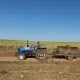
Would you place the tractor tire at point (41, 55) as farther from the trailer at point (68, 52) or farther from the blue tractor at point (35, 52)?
the trailer at point (68, 52)

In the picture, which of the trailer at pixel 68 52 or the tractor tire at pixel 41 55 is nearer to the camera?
the tractor tire at pixel 41 55

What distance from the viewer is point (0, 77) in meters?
9.47

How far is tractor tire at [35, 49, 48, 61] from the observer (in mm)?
16734

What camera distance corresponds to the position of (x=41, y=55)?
55.3ft

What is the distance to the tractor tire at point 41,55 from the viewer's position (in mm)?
16734

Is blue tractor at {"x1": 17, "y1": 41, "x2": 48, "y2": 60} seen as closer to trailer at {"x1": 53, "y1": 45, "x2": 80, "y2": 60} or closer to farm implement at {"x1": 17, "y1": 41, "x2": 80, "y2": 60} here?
farm implement at {"x1": 17, "y1": 41, "x2": 80, "y2": 60}

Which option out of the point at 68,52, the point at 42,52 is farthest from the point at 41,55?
the point at 68,52

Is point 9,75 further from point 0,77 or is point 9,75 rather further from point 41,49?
point 41,49

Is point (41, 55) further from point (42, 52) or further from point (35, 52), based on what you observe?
point (35, 52)

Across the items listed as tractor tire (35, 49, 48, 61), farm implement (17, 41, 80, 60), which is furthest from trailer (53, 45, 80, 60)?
tractor tire (35, 49, 48, 61)

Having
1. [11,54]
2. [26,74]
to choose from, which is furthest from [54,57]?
[26,74]

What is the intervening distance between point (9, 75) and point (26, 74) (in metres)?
0.93

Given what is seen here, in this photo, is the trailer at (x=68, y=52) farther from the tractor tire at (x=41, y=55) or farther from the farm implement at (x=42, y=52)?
the tractor tire at (x=41, y=55)

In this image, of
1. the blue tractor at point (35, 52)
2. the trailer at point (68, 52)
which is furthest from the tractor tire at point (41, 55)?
the trailer at point (68, 52)
